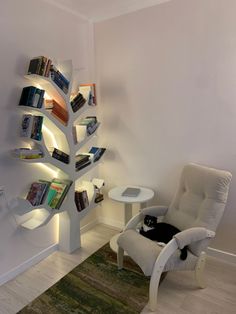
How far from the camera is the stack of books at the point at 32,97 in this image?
192cm

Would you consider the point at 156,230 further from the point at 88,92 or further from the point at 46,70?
the point at 46,70

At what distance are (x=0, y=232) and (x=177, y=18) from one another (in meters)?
2.48

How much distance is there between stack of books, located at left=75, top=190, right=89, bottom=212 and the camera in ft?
8.06

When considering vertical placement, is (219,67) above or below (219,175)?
above

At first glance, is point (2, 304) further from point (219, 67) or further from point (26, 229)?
point (219, 67)

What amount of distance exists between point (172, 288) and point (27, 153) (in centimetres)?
165

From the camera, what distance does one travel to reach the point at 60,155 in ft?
7.19

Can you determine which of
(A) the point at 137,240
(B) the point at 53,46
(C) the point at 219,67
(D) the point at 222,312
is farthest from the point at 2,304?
(C) the point at 219,67

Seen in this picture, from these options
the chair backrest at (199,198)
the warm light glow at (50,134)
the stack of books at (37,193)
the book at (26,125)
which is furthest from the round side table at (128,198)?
the book at (26,125)

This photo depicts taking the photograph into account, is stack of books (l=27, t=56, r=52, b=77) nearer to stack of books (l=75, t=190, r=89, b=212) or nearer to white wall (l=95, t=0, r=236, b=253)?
white wall (l=95, t=0, r=236, b=253)

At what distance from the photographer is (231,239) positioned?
88.6 inches

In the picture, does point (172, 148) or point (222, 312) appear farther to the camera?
point (172, 148)

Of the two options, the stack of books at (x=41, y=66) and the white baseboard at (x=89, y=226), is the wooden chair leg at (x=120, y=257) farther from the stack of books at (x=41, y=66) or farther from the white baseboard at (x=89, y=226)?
the stack of books at (x=41, y=66)

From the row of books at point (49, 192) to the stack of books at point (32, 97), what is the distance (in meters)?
0.70
